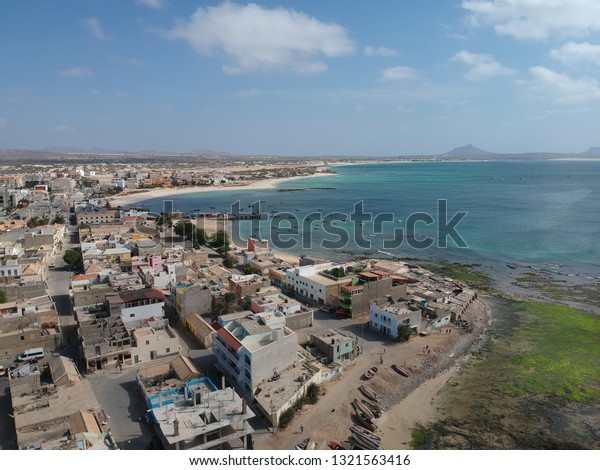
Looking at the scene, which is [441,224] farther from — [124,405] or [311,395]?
[124,405]

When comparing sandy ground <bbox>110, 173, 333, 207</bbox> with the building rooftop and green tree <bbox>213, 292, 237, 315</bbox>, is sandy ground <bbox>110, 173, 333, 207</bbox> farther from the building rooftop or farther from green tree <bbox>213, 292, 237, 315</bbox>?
the building rooftop

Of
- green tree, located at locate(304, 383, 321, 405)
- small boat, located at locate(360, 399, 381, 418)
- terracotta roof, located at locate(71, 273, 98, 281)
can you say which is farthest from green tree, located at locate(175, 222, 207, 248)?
small boat, located at locate(360, 399, 381, 418)

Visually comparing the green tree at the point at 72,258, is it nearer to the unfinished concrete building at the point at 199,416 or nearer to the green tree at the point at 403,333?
the unfinished concrete building at the point at 199,416

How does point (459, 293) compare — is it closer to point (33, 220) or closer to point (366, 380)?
point (366, 380)

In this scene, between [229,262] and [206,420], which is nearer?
[206,420]

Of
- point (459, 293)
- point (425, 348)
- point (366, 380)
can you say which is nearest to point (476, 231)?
point (459, 293)

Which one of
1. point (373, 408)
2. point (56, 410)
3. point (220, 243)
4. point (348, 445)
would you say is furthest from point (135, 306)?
point (220, 243)
